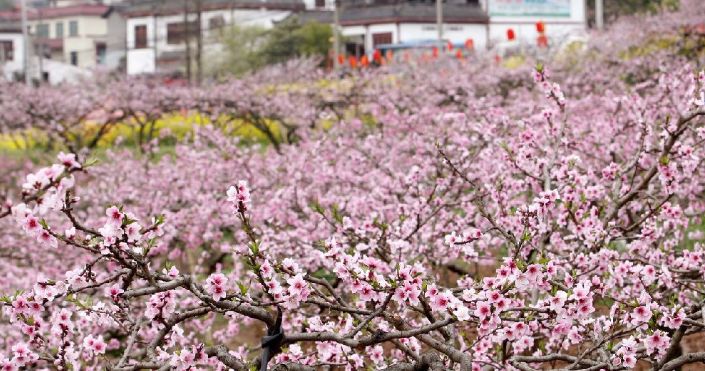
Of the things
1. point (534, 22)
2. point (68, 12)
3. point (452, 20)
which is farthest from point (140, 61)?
point (534, 22)

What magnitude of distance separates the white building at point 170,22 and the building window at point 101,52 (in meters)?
9.15

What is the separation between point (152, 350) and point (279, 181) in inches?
270

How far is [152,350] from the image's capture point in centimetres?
276

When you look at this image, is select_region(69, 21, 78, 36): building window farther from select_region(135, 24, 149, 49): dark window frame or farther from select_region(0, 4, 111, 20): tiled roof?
select_region(135, 24, 149, 49): dark window frame

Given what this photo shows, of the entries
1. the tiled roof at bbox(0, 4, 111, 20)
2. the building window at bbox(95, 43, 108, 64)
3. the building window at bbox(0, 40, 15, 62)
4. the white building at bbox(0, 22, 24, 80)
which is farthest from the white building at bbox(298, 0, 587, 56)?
the building window at bbox(0, 40, 15, 62)

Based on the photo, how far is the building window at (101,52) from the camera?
6431cm

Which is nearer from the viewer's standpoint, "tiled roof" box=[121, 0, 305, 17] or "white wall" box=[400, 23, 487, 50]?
"white wall" box=[400, 23, 487, 50]

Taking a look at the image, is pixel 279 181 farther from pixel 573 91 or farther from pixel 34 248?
pixel 573 91

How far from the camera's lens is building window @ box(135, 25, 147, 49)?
54.7m

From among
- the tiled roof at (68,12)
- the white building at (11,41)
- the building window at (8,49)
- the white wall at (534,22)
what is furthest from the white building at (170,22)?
the building window at (8,49)

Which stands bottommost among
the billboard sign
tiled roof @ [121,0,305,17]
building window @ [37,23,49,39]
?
the billboard sign

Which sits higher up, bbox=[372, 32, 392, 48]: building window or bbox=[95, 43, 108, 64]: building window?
bbox=[95, 43, 108, 64]: building window

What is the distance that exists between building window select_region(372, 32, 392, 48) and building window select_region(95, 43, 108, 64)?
26.0 metres

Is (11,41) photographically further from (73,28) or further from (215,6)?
(215,6)
